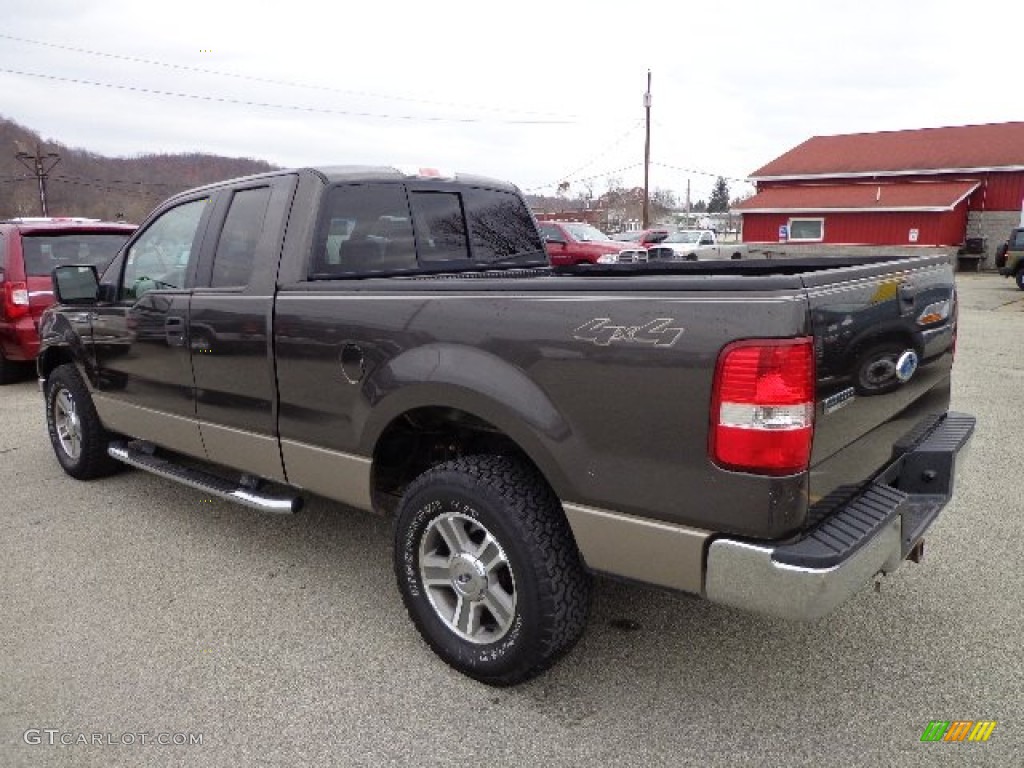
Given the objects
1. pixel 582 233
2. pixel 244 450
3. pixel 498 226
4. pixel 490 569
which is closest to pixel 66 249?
pixel 244 450

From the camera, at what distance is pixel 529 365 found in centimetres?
239

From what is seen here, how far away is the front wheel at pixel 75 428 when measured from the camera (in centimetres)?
481

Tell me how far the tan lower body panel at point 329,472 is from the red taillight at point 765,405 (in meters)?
1.55

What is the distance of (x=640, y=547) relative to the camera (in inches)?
89.5

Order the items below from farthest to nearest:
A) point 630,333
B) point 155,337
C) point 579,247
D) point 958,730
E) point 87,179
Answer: point 87,179 < point 579,247 < point 155,337 < point 958,730 < point 630,333

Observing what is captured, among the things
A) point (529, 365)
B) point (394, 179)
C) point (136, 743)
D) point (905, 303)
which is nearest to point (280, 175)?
point (394, 179)

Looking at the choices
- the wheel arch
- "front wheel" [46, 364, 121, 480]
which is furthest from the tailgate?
"front wheel" [46, 364, 121, 480]

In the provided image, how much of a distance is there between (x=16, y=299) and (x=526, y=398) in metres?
7.20

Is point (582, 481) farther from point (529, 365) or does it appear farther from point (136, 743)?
point (136, 743)

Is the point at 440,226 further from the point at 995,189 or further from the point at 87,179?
the point at 87,179

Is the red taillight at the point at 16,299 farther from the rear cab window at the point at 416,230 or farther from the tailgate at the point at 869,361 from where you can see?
the tailgate at the point at 869,361

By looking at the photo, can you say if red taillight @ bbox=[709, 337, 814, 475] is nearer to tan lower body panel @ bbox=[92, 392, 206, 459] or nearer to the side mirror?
tan lower body panel @ bbox=[92, 392, 206, 459]

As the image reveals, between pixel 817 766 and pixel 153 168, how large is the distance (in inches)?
2107

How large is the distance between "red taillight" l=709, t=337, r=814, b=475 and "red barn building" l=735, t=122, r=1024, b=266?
3166 cm
